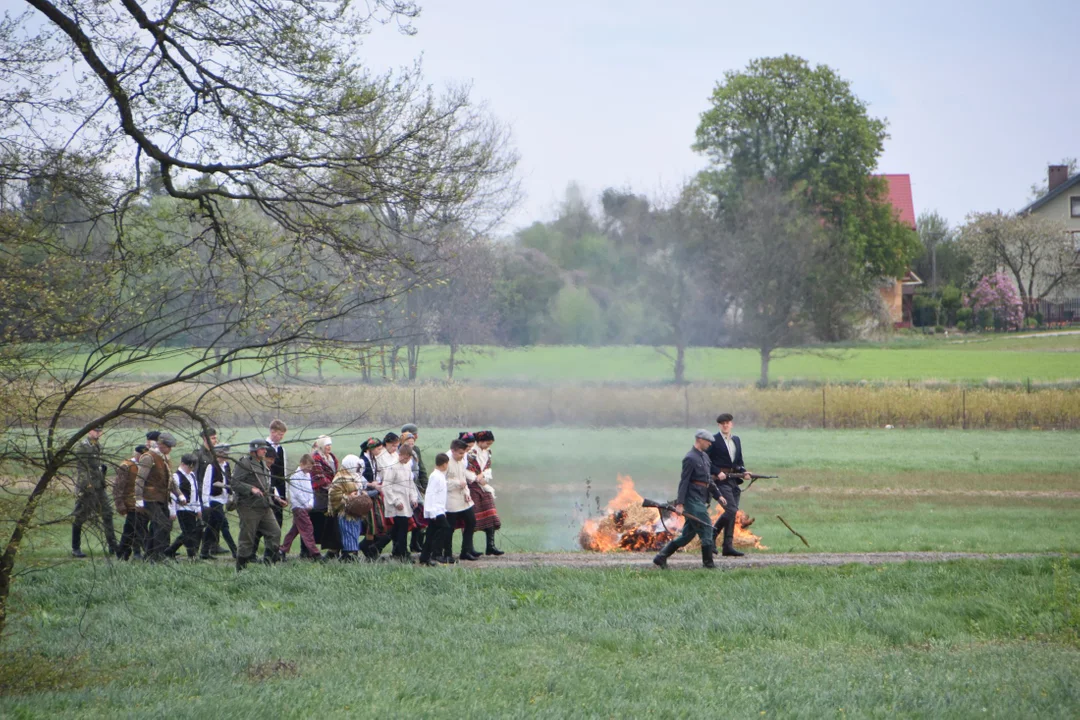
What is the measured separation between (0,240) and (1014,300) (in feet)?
149

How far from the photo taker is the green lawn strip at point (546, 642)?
26.0 feet

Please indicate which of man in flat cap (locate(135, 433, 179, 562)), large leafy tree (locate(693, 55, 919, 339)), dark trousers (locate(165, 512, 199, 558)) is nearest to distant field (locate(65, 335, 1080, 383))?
large leafy tree (locate(693, 55, 919, 339))

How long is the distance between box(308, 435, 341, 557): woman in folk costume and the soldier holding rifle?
4.80 metres

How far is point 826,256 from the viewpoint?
44781 millimetres

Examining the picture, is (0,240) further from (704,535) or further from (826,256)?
(826,256)

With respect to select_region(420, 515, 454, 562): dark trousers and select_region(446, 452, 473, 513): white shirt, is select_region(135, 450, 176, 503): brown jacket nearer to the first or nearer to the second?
select_region(420, 515, 454, 562): dark trousers

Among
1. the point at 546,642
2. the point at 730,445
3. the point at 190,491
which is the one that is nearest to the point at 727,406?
the point at 730,445

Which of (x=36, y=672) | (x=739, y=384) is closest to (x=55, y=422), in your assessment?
(x=36, y=672)

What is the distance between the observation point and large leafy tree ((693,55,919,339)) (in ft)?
169

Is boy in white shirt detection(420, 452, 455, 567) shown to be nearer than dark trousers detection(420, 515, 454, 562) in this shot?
Yes

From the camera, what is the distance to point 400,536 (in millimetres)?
14867

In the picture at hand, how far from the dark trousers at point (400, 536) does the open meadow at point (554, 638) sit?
131 centimetres

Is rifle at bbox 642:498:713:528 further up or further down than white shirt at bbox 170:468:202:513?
further down

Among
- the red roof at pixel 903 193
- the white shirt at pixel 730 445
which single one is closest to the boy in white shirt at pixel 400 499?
the white shirt at pixel 730 445
